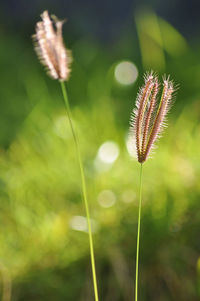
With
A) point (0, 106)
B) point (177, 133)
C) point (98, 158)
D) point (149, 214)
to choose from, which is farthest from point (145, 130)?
point (0, 106)

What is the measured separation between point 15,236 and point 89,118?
74cm

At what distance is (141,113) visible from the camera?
637 mm

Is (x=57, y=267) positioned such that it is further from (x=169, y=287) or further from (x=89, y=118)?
(x=89, y=118)

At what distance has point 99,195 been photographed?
159 centimetres

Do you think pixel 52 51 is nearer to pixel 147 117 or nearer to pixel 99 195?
pixel 147 117

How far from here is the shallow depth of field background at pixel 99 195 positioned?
1.42m

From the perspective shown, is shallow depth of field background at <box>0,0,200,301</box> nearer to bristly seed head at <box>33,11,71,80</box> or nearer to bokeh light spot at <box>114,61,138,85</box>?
bokeh light spot at <box>114,61,138,85</box>

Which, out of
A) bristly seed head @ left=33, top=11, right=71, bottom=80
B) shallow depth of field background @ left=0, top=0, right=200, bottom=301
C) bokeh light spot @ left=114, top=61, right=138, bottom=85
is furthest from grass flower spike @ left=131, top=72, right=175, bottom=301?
bokeh light spot @ left=114, top=61, right=138, bottom=85

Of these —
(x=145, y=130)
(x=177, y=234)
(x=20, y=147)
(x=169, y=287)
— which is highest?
(x=20, y=147)

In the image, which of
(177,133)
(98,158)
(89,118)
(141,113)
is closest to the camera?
(141,113)

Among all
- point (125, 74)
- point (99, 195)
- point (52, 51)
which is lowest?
point (99, 195)

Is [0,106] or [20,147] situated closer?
[20,147]

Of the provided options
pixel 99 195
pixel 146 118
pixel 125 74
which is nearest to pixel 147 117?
pixel 146 118

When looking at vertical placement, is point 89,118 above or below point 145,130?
above
